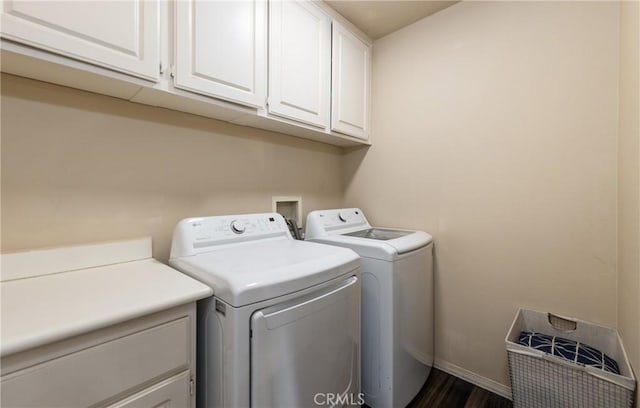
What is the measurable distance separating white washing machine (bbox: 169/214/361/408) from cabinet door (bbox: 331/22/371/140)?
40.3 inches

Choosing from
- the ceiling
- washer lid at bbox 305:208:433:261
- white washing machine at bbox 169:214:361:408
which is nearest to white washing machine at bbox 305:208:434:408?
washer lid at bbox 305:208:433:261

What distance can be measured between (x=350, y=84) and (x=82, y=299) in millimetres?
1878

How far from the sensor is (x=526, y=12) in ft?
4.92

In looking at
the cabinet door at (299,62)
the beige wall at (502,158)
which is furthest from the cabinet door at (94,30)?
the beige wall at (502,158)

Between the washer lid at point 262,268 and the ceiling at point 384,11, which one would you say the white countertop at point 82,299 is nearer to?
the washer lid at point 262,268

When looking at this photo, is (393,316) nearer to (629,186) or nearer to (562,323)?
(562,323)

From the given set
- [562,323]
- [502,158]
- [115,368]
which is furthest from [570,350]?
[115,368]

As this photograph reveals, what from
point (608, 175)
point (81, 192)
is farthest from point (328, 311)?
point (608, 175)

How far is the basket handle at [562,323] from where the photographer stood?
137cm

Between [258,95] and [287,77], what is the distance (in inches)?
9.8

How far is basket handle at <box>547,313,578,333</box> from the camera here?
1.37 metres

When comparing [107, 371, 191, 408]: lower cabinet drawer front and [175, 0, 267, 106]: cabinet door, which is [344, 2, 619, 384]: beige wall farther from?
[107, 371, 191, 408]: lower cabinet drawer front

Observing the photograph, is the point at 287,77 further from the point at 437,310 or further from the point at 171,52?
the point at 437,310

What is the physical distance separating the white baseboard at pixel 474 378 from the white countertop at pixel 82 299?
172 cm
